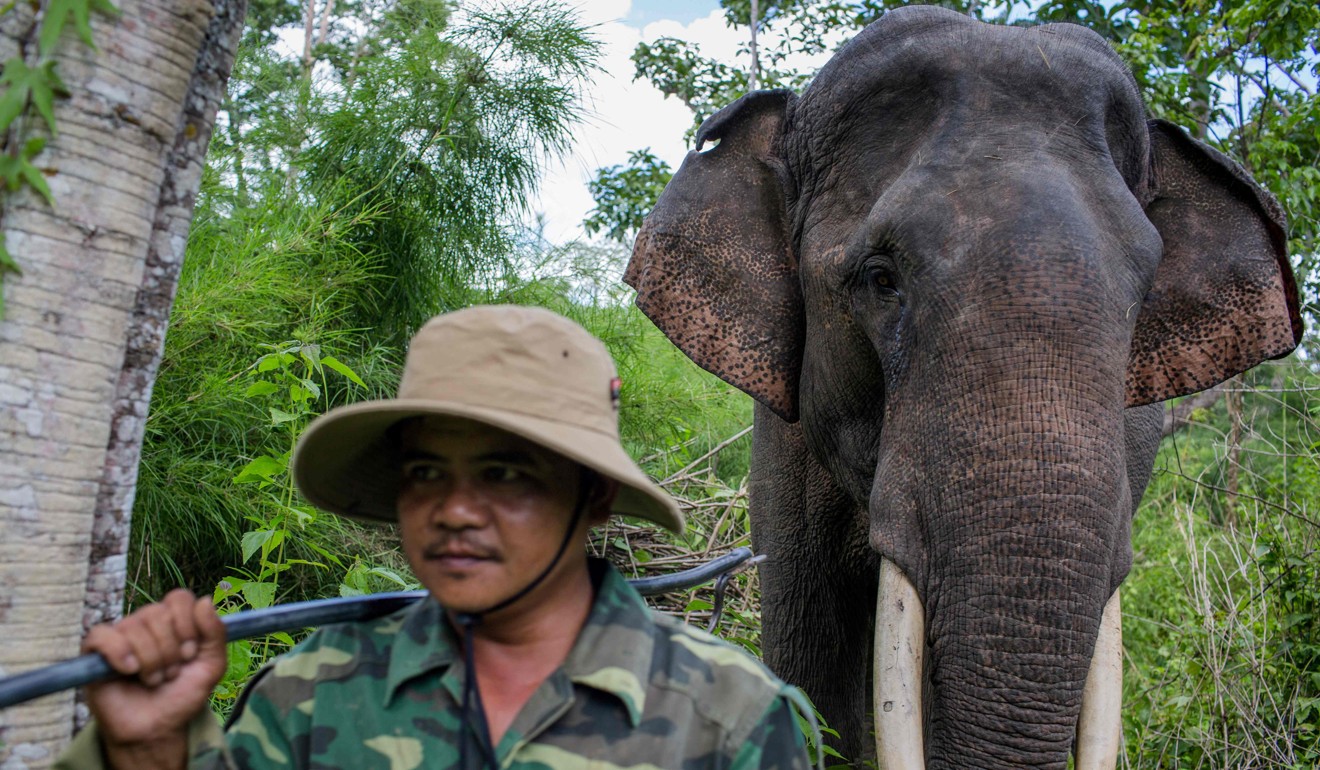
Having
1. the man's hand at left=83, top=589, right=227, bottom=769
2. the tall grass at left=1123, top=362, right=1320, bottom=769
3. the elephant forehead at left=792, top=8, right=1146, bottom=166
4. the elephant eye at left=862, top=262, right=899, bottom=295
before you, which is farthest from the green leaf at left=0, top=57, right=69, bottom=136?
the tall grass at left=1123, top=362, right=1320, bottom=769

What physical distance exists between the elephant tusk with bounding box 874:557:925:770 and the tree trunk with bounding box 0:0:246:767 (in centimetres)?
180

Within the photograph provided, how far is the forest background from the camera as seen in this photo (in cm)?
467

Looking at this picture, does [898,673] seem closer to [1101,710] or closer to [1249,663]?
[1101,710]

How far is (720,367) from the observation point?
407 centimetres

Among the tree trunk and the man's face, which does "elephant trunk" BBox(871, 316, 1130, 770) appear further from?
the tree trunk

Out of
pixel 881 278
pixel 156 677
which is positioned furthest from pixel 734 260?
pixel 156 677

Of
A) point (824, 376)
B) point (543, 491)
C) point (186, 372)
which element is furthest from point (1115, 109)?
point (186, 372)

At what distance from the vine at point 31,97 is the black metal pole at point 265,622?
496 millimetres

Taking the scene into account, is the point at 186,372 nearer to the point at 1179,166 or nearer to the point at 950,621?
the point at 950,621

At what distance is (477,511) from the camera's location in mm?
1748

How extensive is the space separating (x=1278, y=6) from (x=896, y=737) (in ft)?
16.4

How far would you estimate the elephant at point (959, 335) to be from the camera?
9.74ft

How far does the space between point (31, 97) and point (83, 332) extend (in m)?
0.31

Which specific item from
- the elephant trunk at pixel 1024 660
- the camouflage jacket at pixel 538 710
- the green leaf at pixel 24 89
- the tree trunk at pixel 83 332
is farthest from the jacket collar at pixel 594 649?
the elephant trunk at pixel 1024 660
